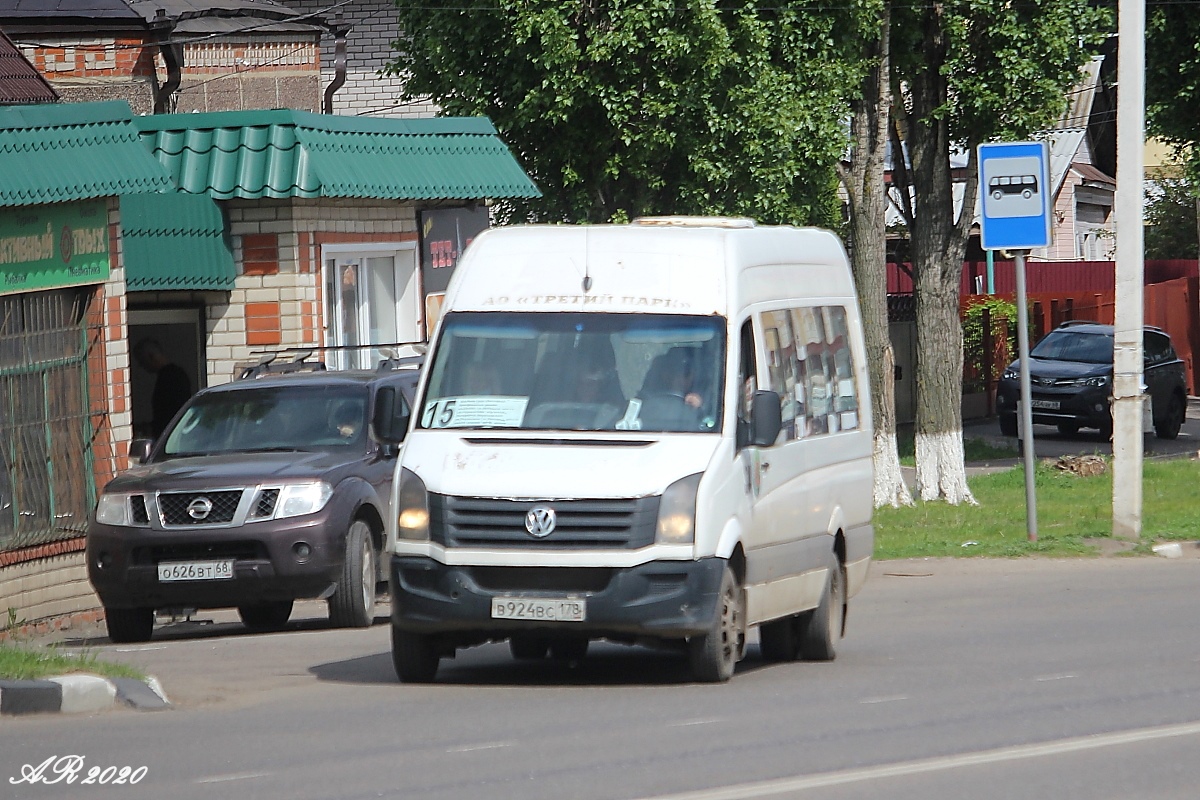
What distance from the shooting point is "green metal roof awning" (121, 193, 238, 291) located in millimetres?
18109

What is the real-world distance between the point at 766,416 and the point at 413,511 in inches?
71.1


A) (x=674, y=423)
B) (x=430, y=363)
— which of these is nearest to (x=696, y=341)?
(x=674, y=423)

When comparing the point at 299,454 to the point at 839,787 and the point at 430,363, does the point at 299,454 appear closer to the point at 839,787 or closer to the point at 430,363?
the point at 430,363

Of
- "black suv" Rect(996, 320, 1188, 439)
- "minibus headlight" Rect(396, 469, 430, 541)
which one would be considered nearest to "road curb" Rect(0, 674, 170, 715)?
"minibus headlight" Rect(396, 469, 430, 541)

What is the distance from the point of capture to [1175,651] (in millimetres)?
11602

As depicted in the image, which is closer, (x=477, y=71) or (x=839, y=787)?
(x=839, y=787)

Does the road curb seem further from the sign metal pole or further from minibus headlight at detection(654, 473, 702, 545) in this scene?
the sign metal pole

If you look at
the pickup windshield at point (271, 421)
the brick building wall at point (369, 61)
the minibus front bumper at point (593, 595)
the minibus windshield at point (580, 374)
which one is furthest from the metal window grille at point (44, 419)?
the brick building wall at point (369, 61)

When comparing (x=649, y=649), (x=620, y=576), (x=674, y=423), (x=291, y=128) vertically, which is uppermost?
(x=291, y=128)

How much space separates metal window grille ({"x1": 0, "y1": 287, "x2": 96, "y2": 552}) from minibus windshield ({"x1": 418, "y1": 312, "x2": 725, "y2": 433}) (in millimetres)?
5714

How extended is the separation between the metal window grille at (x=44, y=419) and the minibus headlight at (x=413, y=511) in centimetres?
595

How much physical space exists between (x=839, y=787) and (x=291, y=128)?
12.7 m

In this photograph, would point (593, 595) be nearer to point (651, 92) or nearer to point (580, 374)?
point (580, 374)

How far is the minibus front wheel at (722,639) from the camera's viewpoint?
33.3ft
